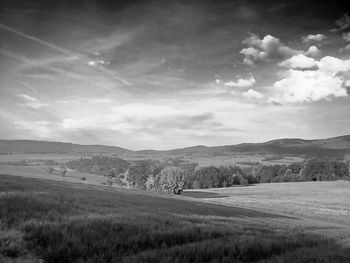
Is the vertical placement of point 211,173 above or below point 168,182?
above

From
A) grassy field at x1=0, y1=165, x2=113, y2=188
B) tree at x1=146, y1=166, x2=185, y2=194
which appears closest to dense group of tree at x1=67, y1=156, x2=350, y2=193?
tree at x1=146, y1=166, x2=185, y2=194

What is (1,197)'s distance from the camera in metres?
9.96

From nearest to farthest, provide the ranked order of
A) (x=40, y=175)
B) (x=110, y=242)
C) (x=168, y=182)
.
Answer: (x=110, y=242) < (x=40, y=175) < (x=168, y=182)

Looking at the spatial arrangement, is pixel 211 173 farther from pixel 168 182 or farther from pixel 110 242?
pixel 110 242

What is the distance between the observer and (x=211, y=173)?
126125 mm

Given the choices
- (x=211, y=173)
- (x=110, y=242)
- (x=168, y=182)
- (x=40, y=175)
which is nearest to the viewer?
(x=110, y=242)

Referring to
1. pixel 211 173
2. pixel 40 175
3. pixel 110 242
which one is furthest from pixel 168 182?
pixel 110 242

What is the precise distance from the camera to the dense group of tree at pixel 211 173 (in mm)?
95850

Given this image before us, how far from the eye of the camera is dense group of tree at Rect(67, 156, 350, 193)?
95.8m

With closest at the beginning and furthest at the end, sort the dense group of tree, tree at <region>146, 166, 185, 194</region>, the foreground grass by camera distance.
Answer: the foreground grass, tree at <region>146, 166, 185, 194</region>, the dense group of tree

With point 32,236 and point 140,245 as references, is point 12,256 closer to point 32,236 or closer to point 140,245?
point 32,236

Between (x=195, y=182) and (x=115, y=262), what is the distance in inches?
4693

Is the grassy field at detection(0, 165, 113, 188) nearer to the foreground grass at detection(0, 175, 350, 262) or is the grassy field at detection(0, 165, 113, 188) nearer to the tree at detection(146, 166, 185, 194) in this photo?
the tree at detection(146, 166, 185, 194)

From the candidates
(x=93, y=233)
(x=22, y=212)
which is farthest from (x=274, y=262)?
(x=22, y=212)
